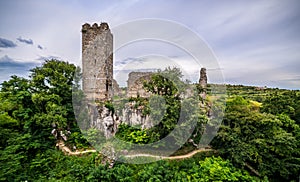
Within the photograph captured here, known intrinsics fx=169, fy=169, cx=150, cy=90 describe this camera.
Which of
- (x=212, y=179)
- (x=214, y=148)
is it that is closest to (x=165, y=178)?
(x=212, y=179)

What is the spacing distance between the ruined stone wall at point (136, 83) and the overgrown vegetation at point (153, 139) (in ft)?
14.9

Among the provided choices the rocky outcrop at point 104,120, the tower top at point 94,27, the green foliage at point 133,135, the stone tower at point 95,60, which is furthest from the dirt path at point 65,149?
the tower top at point 94,27

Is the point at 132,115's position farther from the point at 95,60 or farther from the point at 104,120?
the point at 95,60

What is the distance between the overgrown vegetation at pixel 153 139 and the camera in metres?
7.29

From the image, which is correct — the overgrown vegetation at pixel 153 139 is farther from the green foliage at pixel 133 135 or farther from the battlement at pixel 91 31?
the battlement at pixel 91 31

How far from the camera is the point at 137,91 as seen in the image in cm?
1440

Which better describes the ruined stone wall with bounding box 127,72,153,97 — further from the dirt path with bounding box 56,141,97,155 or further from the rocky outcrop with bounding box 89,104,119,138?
the dirt path with bounding box 56,141,97,155

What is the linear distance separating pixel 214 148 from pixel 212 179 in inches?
100

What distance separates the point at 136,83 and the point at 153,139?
22.8 ft

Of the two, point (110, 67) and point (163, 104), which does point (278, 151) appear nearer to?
point (163, 104)

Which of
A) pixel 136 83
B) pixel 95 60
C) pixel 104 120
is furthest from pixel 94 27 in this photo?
pixel 104 120

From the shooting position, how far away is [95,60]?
39.0 feet

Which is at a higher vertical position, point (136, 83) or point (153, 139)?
point (136, 83)

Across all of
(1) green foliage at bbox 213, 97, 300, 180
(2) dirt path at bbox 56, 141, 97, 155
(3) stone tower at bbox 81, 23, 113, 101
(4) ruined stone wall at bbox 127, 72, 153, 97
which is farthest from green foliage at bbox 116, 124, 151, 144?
(4) ruined stone wall at bbox 127, 72, 153, 97
